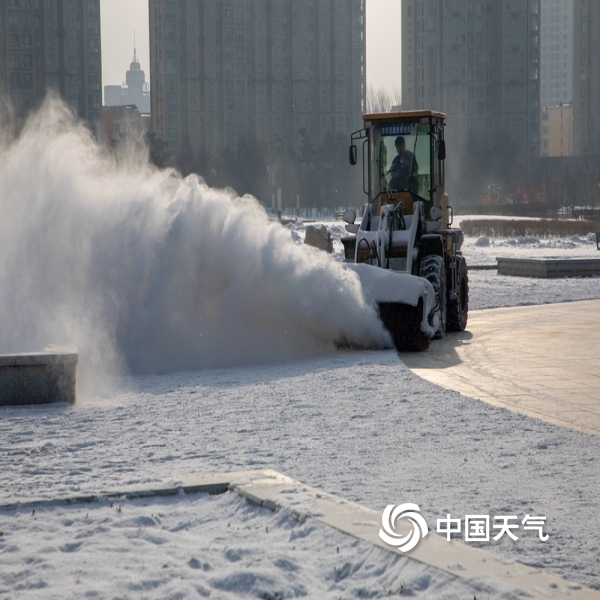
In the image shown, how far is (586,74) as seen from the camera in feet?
544

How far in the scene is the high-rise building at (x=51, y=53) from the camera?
13688cm

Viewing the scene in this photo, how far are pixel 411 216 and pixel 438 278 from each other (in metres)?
1.27

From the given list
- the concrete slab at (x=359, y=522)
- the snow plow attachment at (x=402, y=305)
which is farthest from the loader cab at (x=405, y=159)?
the concrete slab at (x=359, y=522)

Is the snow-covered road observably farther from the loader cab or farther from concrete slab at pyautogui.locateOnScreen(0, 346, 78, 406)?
the loader cab

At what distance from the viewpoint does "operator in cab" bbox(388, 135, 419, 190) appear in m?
16.5

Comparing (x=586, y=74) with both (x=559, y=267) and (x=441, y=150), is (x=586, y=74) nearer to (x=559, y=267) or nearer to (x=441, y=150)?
(x=559, y=267)

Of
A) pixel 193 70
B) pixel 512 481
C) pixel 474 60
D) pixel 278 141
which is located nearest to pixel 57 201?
pixel 512 481

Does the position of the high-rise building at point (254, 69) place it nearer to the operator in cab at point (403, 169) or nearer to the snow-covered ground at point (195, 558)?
the operator in cab at point (403, 169)

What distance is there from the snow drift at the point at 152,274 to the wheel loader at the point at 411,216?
124 cm

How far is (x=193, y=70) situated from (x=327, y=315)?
13946cm

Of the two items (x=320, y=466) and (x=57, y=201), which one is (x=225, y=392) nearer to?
(x=320, y=466)

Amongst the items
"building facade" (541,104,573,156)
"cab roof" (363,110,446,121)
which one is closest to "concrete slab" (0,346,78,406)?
"cab roof" (363,110,446,121)

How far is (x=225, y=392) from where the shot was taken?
1048 cm

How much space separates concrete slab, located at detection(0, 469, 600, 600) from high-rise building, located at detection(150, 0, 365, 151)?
140 meters
